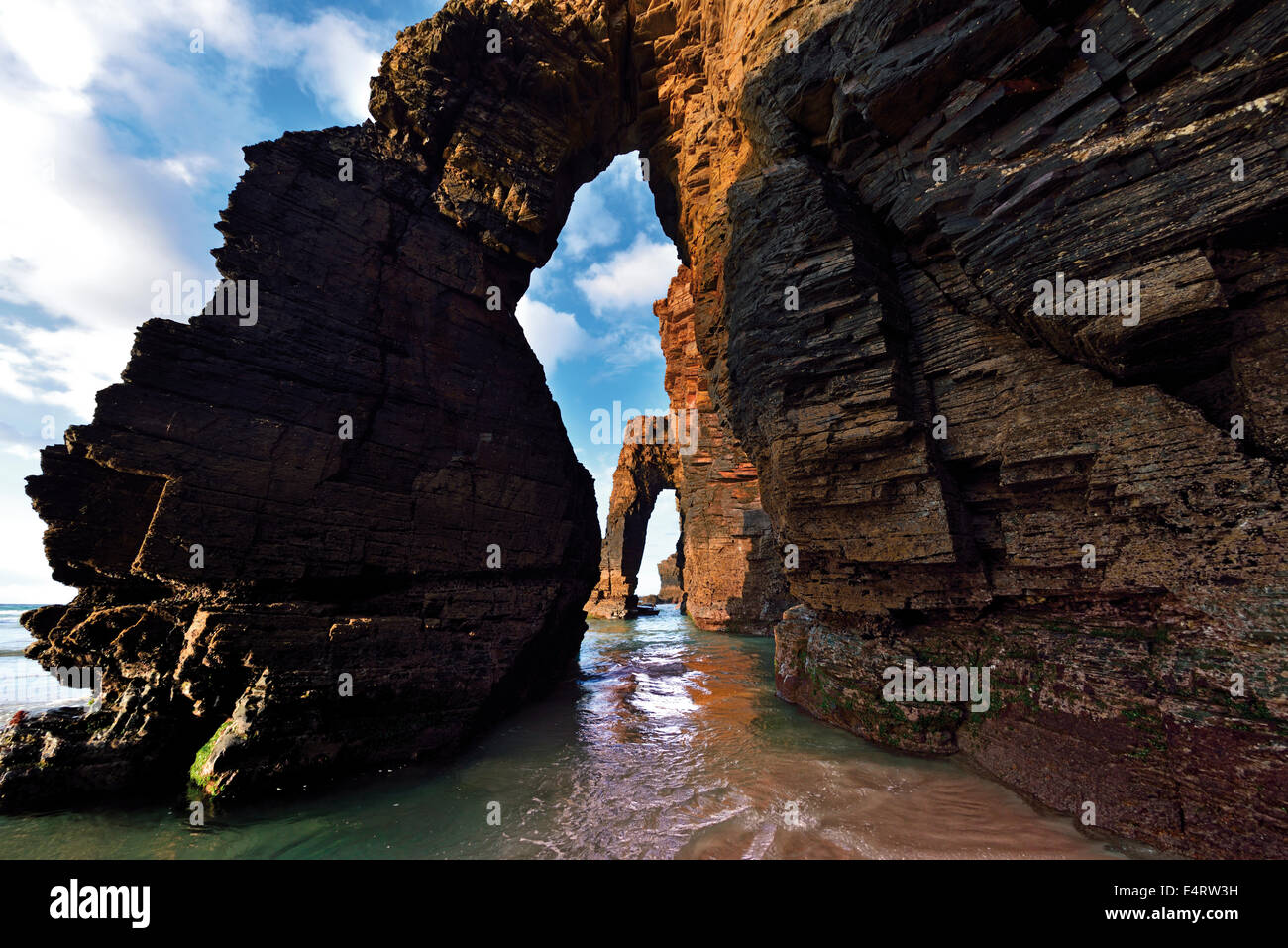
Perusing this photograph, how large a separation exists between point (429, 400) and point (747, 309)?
8165 mm

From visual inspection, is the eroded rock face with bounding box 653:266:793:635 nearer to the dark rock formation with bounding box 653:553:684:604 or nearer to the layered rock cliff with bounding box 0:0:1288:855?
the layered rock cliff with bounding box 0:0:1288:855

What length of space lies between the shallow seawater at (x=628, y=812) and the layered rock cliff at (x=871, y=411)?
0.85m

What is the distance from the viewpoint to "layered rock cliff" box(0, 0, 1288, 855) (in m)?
5.45

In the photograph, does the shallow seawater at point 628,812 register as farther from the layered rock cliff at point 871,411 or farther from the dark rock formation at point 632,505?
the dark rock formation at point 632,505

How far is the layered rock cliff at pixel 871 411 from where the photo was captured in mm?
5449

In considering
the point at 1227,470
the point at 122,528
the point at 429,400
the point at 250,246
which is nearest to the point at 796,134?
the point at 1227,470

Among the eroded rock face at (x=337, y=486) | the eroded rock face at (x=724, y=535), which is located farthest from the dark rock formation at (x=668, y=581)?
the eroded rock face at (x=337, y=486)

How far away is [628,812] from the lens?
21.7 ft

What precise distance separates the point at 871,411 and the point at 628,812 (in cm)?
829

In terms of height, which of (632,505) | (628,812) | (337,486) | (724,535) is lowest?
(628,812)

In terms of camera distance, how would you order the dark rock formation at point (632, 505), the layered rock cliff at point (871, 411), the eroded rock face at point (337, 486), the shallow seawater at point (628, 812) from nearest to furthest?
the layered rock cliff at point (871, 411)
the shallow seawater at point (628, 812)
the eroded rock face at point (337, 486)
the dark rock formation at point (632, 505)

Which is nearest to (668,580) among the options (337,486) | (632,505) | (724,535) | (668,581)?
(668,581)

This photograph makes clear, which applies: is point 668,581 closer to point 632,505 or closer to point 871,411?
point 632,505
